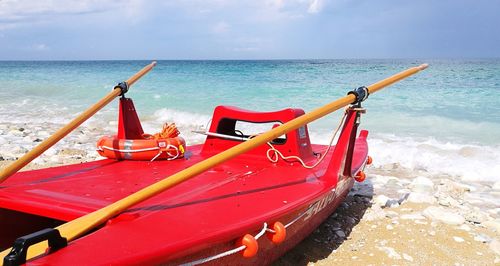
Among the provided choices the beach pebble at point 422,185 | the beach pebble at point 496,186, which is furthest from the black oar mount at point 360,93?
the beach pebble at point 496,186

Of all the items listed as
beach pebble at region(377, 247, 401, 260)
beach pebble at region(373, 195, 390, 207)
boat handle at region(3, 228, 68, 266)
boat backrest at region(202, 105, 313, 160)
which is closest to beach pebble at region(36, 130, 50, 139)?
boat backrest at region(202, 105, 313, 160)

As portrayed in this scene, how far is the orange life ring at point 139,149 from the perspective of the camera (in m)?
4.40

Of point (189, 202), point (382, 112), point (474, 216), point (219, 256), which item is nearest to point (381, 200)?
point (474, 216)

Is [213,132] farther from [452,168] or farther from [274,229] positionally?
[452,168]

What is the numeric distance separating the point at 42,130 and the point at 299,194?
331 inches

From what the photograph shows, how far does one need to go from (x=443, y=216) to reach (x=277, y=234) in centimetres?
247

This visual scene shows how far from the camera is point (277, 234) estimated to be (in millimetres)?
2844

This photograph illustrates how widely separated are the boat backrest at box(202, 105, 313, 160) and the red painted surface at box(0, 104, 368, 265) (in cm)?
1

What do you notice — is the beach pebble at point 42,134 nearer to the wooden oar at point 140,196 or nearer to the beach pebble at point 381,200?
the beach pebble at point 381,200

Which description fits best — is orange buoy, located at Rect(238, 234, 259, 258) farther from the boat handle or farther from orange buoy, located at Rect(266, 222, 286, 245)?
the boat handle

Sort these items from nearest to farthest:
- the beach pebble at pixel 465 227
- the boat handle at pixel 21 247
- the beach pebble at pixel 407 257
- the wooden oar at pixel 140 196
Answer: the boat handle at pixel 21 247 → the wooden oar at pixel 140 196 → the beach pebble at pixel 407 257 → the beach pebble at pixel 465 227

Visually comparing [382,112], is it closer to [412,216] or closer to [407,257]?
[412,216]

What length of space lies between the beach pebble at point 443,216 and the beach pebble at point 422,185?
1052mm

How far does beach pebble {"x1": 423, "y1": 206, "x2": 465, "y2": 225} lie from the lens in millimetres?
4512
